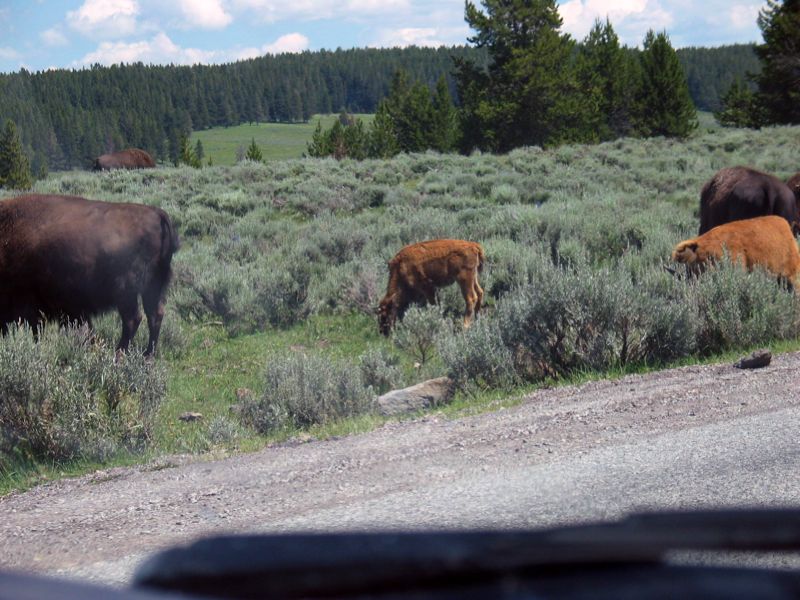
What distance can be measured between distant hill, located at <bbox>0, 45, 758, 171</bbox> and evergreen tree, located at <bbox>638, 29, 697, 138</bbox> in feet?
104

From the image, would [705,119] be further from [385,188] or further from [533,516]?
[533,516]

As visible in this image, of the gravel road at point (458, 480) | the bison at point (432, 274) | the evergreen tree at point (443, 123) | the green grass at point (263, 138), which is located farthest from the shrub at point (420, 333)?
the green grass at point (263, 138)

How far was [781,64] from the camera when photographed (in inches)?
1727

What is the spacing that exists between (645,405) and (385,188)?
1960cm

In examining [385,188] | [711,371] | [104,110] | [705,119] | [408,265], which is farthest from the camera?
[705,119]

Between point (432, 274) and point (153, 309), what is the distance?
382 centimetres

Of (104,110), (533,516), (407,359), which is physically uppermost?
(104,110)

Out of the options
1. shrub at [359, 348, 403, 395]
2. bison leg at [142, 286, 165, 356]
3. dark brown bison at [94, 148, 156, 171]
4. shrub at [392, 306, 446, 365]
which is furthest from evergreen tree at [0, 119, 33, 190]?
shrub at [359, 348, 403, 395]

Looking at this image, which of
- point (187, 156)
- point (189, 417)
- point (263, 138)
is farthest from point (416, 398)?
point (263, 138)

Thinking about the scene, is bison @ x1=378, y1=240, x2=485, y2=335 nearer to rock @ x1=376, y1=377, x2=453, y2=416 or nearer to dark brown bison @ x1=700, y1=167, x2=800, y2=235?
rock @ x1=376, y1=377, x2=453, y2=416

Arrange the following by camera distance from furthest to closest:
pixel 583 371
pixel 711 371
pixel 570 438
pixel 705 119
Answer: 1. pixel 705 119
2. pixel 583 371
3. pixel 711 371
4. pixel 570 438

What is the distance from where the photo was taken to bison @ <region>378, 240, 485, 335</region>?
12242 millimetres

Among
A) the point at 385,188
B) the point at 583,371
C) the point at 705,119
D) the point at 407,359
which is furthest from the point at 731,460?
the point at 705,119

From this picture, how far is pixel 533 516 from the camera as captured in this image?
432 centimetres
